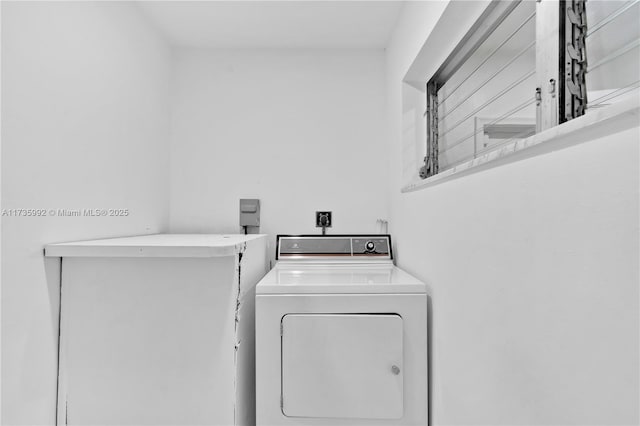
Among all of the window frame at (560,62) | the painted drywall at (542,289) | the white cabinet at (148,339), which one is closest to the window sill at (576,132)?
the painted drywall at (542,289)

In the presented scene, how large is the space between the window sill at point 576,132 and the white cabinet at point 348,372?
2.60 feet

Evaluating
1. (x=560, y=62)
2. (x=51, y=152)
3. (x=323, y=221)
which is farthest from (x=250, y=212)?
(x=560, y=62)

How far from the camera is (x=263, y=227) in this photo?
2455mm

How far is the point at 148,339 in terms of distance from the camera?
1309mm

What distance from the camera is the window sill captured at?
516 millimetres

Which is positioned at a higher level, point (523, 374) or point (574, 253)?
point (574, 253)

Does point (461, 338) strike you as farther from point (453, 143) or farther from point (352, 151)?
point (352, 151)

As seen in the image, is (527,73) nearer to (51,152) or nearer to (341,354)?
(341,354)

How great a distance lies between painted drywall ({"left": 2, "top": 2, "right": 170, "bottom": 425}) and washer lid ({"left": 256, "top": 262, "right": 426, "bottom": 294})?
2.61 ft

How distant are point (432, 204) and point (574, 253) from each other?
824mm

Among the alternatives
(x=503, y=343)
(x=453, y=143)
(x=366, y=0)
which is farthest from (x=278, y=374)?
(x=366, y=0)

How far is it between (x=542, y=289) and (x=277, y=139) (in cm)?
201

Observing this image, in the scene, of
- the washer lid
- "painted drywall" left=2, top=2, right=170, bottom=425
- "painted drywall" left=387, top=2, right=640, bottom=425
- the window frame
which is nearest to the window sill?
"painted drywall" left=387, top=2, right=640, bottom=425

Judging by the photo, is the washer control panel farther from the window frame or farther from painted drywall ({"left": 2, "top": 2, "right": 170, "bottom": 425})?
the window frame
